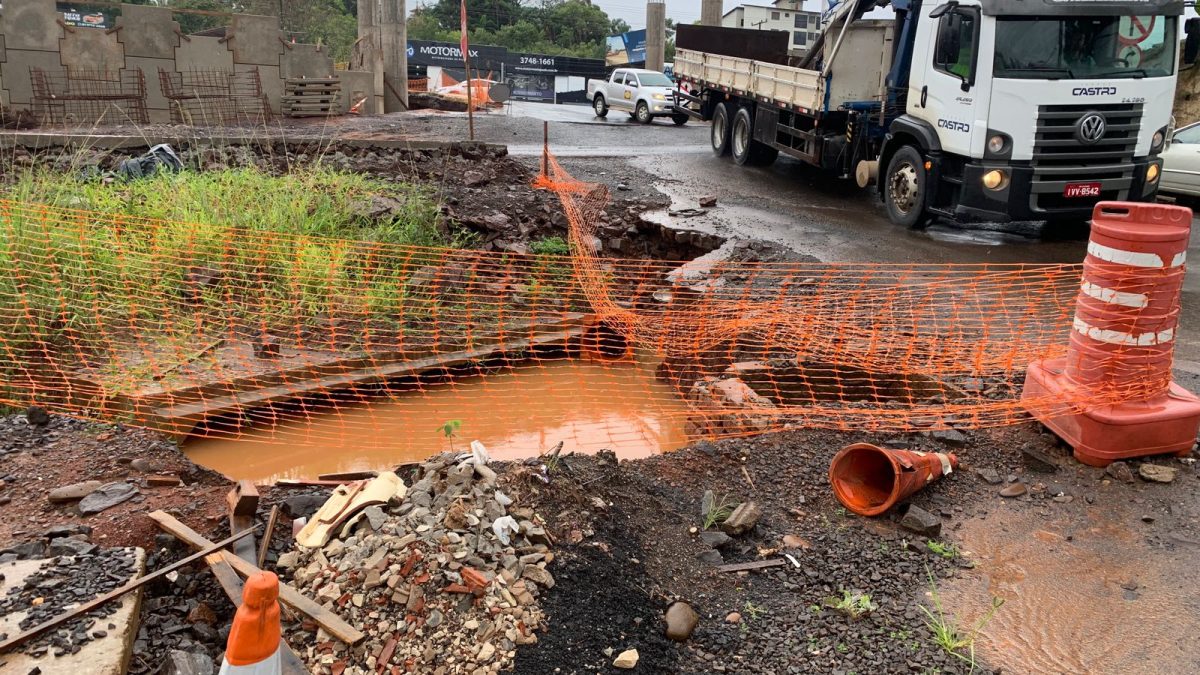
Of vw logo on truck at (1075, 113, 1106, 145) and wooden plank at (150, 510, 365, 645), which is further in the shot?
vw logo on truck at (1075, 113, 1106, 145)

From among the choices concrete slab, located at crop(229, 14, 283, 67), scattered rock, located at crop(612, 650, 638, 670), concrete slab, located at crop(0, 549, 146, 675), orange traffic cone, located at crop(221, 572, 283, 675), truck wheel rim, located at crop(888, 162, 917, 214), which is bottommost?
scattered rock, located at crop(612, 650, 638, 670)

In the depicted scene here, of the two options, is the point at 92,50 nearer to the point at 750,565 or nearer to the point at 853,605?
the point at 750,565

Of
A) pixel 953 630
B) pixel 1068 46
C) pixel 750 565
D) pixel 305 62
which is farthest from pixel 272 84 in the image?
pixel 953 630

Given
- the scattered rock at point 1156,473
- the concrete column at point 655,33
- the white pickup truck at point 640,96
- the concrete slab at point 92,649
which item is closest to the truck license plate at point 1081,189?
the scattered rock at point 1156,473

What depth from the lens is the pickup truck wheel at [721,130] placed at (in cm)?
1661

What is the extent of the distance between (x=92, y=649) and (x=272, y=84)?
60.5 ft

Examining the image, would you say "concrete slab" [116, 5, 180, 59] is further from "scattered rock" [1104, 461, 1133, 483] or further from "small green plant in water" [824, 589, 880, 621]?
"scattered rock" [1104, 461, 1133, 483]

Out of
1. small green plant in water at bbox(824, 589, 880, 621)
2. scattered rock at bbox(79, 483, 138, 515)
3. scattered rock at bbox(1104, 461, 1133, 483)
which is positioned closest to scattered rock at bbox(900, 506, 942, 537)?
small green plant in water at bbox(824, 589, 880, 621)

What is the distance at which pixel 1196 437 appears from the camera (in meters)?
4.79

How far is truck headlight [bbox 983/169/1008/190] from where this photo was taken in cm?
937

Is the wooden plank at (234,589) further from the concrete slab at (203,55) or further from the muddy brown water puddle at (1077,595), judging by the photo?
the concrete slab at (203,55)

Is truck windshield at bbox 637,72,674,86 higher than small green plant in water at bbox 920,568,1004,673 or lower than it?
higher

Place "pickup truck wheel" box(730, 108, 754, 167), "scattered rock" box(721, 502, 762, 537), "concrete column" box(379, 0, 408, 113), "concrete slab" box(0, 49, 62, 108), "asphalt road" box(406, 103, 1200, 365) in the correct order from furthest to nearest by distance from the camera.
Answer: "concrete column" box(379, 0, 408, 113) → "concrete slab" box(0, 49, 62, 108) → "pickup truck wheel" box(730, 108, 754, 167) → "asphalt road" box(406, 103, 1200, 365) → "scattered rock" box(721, 502, 762, 537)

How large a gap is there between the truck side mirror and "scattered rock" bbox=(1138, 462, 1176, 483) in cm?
744
